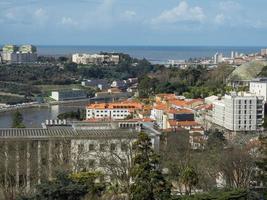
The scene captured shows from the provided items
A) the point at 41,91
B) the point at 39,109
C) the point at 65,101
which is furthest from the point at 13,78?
the point at 39,109

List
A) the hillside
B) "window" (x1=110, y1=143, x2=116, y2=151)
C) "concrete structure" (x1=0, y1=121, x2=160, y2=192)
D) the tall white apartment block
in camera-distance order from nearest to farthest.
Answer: "concrete structure" (x1=0, y1=121, x2=160, y2=192)
"window" (x1=110, y1=143, x2=116, y2=151)
the tall white apartment block
the hillside

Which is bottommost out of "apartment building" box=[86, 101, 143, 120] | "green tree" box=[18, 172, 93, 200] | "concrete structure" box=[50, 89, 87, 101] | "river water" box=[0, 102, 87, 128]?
"river water" box=[0, 102, 87, 128]

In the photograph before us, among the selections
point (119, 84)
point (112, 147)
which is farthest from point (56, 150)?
point (119, 84)

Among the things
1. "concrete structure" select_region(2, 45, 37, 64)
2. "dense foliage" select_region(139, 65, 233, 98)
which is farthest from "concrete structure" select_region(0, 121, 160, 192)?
"concrete structure" select_region(2, 45, 37, 64)

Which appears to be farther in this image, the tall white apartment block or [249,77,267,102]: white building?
[249,77,267,102]: white building

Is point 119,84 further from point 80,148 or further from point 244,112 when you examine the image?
point 80,148

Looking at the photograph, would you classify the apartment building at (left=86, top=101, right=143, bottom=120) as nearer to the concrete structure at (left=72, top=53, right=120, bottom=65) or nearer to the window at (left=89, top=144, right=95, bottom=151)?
the window at (left=89, top=144, right=95, bottom=151)

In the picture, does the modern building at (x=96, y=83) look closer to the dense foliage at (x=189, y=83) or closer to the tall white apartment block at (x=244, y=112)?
the dense foliage at (x=189, y=83)
